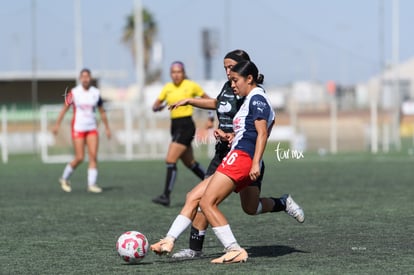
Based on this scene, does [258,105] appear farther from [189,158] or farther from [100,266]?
[189,158]

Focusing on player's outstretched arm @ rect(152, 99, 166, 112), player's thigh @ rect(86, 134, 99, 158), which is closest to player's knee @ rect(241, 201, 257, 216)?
player's outstretched arm @ rect(152, 99, 166, 112)

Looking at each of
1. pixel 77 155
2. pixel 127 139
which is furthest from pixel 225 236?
pixel 127 139

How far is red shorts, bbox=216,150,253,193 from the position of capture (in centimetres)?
908

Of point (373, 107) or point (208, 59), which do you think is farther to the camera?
point (208, 59)

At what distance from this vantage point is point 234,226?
12.6 metres

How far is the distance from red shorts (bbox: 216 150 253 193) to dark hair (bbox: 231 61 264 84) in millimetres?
717

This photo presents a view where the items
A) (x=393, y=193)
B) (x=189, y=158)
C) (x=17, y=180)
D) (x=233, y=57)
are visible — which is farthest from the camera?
(x=17, y=180)

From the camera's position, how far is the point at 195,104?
10.1 meters

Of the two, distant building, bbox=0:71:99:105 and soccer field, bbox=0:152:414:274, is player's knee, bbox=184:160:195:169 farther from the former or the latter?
distant building, bbox=0:71:99:105

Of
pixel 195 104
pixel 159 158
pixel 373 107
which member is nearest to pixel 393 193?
pixel 195 104

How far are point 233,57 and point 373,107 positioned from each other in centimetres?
2984

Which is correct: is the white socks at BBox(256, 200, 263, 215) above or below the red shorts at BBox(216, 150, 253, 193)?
below

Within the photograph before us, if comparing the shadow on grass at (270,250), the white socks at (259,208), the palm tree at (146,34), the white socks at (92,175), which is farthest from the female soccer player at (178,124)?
the palm tree at (146,34)

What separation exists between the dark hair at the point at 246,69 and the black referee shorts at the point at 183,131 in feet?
20.3
